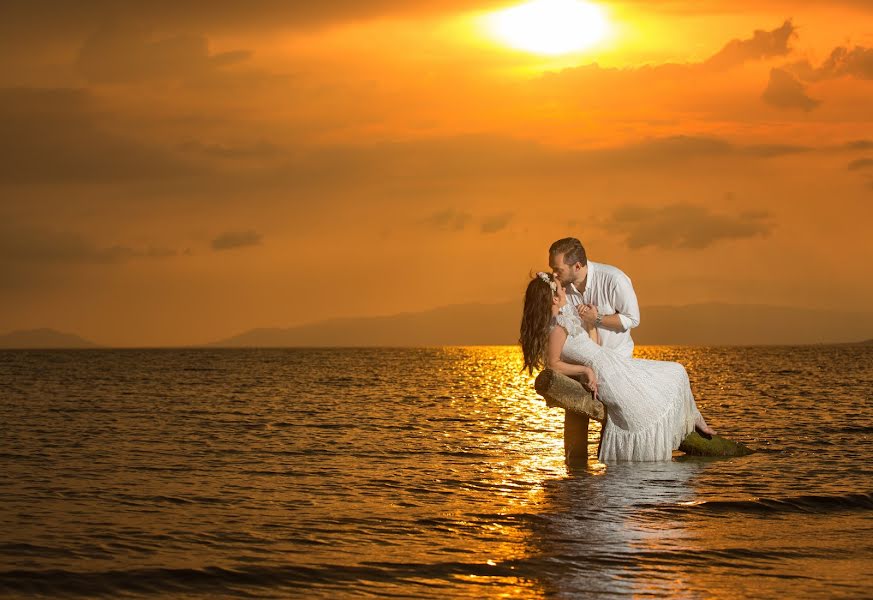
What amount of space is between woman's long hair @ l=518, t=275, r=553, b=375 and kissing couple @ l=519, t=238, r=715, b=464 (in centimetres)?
1

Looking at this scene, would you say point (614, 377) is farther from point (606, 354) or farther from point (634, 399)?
point (634, 399)

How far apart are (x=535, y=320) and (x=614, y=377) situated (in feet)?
5.46

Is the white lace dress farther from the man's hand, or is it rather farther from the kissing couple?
the man's hand

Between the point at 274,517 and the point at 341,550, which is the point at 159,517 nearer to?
the point at 274,517

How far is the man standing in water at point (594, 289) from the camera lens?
1555cm

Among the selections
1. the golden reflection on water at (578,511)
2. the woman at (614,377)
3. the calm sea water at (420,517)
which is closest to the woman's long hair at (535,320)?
the woman at (614,377)

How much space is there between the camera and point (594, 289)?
16.0m

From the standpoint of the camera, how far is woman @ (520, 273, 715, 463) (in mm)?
15789

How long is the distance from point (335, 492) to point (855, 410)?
2652cm

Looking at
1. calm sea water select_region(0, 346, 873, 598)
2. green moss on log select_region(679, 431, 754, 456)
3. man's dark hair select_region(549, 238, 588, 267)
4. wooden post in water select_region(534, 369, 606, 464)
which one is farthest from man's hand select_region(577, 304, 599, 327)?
green moss on log select_region(679, 431, 754, 456)

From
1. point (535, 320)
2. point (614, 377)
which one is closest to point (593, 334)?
point (614, 377)

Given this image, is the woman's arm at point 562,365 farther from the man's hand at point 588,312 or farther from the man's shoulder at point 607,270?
the man's shoulder at point 607,270

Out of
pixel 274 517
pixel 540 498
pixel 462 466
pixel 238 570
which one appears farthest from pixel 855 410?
pixel 238 570

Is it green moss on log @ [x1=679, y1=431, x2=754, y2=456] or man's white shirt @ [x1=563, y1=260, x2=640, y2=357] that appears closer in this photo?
man's white shirt @ [x1=563, y1=260, x2=640, y2=357]
